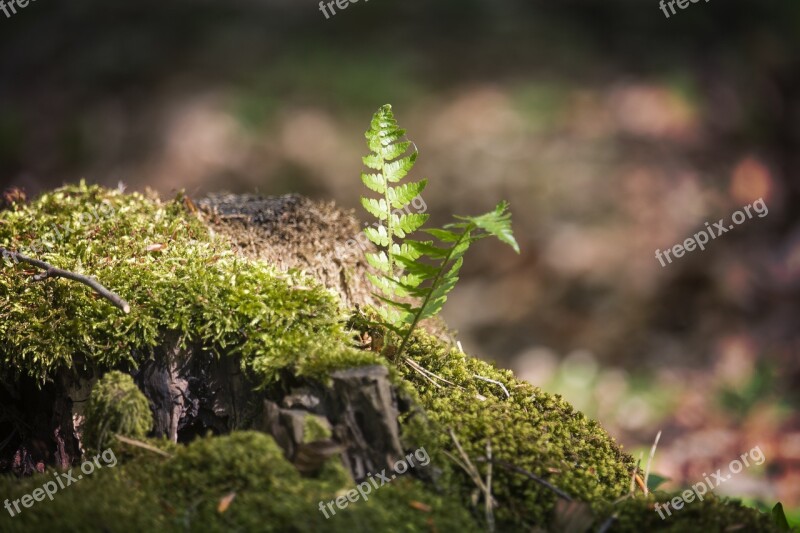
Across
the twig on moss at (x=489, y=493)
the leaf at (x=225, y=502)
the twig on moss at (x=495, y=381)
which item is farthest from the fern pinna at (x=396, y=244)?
the leaf at (x=225, y=502)

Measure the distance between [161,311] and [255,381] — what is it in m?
0.44

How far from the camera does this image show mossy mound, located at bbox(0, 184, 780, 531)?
1.94m

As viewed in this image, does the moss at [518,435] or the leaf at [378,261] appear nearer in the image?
the moss at [518,435]

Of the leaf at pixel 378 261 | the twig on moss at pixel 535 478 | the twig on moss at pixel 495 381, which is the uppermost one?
the leaf at pixel 378 261

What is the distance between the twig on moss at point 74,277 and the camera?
2.46 m

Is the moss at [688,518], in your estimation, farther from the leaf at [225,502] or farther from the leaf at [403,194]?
the leaf at [403,194]

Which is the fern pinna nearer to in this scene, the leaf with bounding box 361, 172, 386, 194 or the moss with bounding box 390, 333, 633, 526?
the leaf with bounding box 361, 172, 386, 194

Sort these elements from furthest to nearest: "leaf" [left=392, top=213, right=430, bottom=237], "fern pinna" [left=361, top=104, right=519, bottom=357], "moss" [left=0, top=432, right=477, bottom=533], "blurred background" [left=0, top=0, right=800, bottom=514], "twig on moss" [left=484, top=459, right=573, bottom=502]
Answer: "blurred background" [left=0, top=0, right=800, bottom=514] → "leaf" [left=392, top=213, right=430, bottom=237] → "fern pinna" [left=361, top=104, right=519, bottom=357] → "twig on moss" [left=484, top=459, right=573, bottom=502] → "moss" [left=0, top=432, right=477, bottom=533]

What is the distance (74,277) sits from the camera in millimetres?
2516

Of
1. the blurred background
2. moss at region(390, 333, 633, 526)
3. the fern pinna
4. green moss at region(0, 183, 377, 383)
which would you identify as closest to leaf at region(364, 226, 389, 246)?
the fern pinna

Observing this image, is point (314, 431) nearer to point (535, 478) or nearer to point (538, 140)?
point (535, 478)

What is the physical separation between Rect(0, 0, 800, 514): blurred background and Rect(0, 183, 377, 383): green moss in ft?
14.9

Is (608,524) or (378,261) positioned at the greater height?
(378,261)

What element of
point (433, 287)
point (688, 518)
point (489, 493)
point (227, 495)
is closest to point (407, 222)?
point (433, 287)
